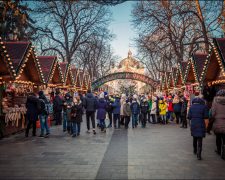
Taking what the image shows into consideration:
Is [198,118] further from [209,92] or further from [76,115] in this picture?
[209,92]

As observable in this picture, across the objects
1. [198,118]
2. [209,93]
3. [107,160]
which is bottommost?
[107,160]

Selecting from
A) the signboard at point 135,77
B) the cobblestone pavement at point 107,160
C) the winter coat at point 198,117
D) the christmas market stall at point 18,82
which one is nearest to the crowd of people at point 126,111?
the winter coat at point 198,117

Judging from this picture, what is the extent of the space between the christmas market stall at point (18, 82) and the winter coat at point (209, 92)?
883 cm

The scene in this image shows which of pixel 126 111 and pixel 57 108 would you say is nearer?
pixel 126 111

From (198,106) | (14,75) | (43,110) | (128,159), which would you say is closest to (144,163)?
(128,159)

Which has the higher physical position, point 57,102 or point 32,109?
point 57,102

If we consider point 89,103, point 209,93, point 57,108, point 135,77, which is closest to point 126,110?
point 89,103

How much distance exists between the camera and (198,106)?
6.00 meters

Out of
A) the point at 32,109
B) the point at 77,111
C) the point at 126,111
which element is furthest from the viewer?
the point at 126,111

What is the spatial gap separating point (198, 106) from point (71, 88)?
15.9 meters

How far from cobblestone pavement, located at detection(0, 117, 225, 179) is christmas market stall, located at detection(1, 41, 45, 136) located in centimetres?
163

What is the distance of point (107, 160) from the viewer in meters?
5.44

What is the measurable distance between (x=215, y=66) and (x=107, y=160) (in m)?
8.08

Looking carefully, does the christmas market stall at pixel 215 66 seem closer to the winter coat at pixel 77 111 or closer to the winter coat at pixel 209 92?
the winter coat at pixel 209 92
